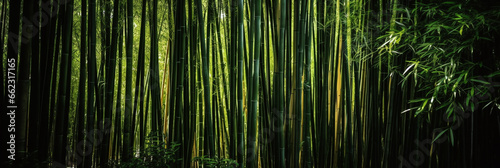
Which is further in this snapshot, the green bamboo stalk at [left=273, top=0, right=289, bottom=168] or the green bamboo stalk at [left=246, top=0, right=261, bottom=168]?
the green bamboo stalk at [left=273, top=0, right=289, bottom=168]

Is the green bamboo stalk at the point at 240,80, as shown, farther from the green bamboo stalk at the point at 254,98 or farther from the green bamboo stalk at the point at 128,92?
the green bamboo stalk at the point at 128,92

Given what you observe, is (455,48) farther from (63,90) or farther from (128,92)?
(63,90)

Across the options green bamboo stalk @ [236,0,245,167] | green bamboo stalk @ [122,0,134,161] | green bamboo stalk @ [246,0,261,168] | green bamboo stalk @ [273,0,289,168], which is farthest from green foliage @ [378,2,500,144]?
green bamboo stalk @ [122,0,134,161]

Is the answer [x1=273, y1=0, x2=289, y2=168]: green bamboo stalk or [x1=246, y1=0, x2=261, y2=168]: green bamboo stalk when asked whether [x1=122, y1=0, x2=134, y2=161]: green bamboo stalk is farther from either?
[x1=273, y1=0, x2=289, y2=168]: green bamboo stalk

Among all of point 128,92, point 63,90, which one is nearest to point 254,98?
point 128,92

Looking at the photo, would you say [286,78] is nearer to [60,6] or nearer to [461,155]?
[461,155]

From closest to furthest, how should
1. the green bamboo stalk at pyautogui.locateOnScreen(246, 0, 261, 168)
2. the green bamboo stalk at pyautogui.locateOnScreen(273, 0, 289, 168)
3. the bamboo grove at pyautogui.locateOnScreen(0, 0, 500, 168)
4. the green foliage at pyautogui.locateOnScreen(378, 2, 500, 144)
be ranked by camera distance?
the green foliage at pyautogui.locateOnScreen(378, 2, 500, 144) → the bamboo grove at pyautogui.locateOnScreen(0, 0, 500, 168) → the green bamboo stalk at pyautogui.locateOnScreen(246, 0, 261, 168) → the green bamboo stalk at pyautogui.locateOnScreen(273, 0, 289, 168)

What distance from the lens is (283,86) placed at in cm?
273

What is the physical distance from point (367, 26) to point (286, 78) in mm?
907

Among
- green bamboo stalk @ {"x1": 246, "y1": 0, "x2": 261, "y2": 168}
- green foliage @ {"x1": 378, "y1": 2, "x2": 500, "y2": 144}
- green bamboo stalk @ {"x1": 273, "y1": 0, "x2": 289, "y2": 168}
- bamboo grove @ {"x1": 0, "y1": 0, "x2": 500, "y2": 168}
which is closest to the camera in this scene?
green foliage @ {"x1": 378, "y1": 2, "x2": 500, "y2": 144}

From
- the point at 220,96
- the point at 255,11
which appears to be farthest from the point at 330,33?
the point at 220,96

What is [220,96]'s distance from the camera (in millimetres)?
3393

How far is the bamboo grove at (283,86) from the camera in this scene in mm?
2314

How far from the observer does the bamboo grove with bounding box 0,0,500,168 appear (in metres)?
2.31
